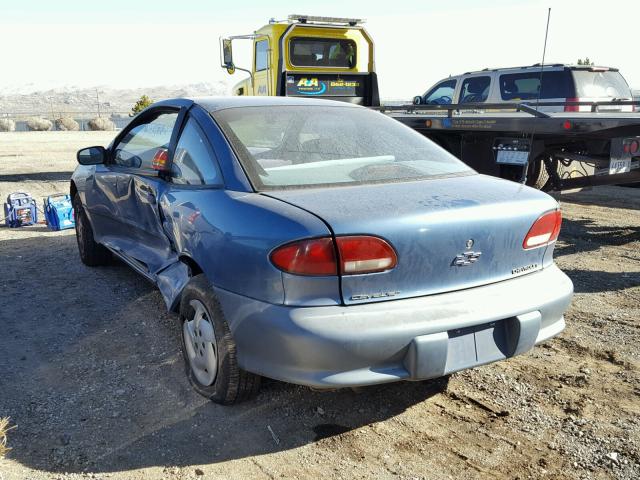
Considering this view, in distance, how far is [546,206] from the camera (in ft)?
9.54

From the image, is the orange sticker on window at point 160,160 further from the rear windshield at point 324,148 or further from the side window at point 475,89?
the side window at point 475,89

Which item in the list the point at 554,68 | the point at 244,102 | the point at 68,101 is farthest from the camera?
the point at 68,101

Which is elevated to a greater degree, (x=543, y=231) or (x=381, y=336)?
(x=543, y=231)

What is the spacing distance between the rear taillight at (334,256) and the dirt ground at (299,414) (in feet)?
2.80

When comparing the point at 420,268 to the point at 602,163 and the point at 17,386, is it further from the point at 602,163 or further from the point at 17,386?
the point at 602,163

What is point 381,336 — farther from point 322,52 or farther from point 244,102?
point 322,52

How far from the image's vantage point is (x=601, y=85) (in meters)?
9.93

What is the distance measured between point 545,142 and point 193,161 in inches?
177

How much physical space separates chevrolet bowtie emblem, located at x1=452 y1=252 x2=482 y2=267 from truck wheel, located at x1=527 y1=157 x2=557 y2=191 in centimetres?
463

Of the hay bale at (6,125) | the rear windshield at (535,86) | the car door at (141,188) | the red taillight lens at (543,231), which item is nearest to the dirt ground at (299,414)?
the car door at (141,188)

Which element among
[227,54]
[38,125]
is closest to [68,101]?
[38,125]

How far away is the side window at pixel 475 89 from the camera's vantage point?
1068cm

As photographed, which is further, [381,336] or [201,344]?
→ [201,344]

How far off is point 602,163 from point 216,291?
185 inches
